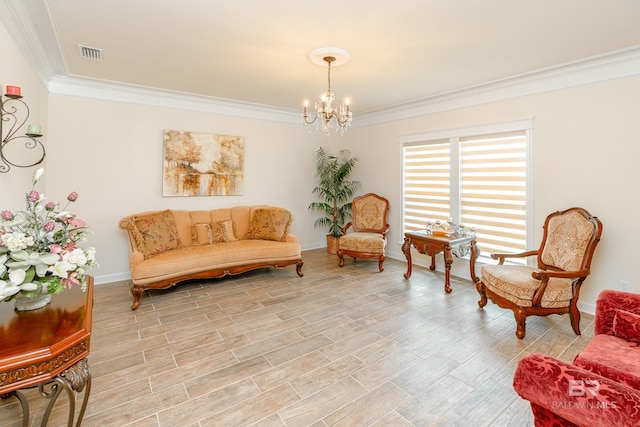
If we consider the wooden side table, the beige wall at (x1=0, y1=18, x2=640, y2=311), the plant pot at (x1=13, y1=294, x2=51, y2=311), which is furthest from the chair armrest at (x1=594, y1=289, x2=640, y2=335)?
the plant pot at (x1=13, y1=294, x2=51, y2=311)

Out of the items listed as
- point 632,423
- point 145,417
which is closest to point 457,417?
point 632,423

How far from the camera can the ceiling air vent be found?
3.09 metres

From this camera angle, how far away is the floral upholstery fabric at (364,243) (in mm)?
4965

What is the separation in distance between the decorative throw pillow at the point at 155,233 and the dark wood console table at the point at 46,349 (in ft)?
7.43

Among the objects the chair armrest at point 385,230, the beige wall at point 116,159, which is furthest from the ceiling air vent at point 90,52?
the chair armrest at point 385,230

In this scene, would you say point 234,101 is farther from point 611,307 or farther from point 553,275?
point 611,307

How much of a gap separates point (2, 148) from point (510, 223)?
17.3ft

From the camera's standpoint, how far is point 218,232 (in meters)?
4.79

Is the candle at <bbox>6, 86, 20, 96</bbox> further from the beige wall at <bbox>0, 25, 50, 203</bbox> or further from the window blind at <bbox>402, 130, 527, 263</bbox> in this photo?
the window blind at <bbox>402, 130, 527, 263</bbox>

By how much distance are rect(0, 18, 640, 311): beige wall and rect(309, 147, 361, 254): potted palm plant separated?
0.62 ft

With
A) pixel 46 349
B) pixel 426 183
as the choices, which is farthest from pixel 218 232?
pixel 46 349

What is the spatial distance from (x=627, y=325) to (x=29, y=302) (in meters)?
3.39

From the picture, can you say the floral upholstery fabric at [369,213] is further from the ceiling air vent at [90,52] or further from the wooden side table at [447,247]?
the ceiling air vent at [90,52]

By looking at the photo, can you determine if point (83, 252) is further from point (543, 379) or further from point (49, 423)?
point (543, 379)
